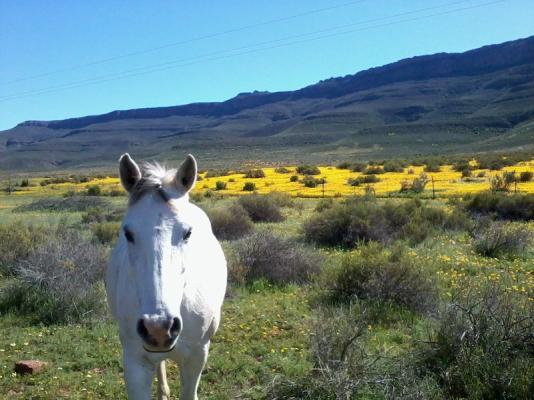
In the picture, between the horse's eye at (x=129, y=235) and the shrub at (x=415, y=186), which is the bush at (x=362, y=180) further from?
the horse's eye at (x=129, y=235)

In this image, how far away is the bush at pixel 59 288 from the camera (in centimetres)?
780

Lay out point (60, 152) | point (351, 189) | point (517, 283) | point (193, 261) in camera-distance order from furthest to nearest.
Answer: point (60, 152) < point (351, 189) < point (517, 283) < point (193, 261)

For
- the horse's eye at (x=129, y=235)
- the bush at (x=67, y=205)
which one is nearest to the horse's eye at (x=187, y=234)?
the horse's eye at (x=129, y=235)

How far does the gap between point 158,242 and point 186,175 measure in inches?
24.1

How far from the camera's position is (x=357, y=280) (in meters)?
8.23

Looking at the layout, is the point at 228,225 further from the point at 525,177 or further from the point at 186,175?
the point at 525,177

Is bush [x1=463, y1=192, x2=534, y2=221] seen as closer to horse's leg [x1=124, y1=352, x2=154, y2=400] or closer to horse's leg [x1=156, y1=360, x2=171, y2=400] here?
horse's leg [x1=156, y1=360, x2=171, y2=400]

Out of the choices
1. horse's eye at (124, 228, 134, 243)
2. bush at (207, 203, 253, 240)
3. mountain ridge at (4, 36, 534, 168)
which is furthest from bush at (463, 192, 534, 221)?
mountain ridge at (4, 36, 534, 168)

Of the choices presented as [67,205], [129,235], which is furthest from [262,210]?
[129,235]

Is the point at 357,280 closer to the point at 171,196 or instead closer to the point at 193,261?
the point at 193,261

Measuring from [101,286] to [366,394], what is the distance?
500cm

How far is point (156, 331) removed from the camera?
2.96 m

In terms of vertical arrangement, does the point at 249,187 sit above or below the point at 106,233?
below

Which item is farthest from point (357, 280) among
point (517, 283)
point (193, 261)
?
point (193, 261)
